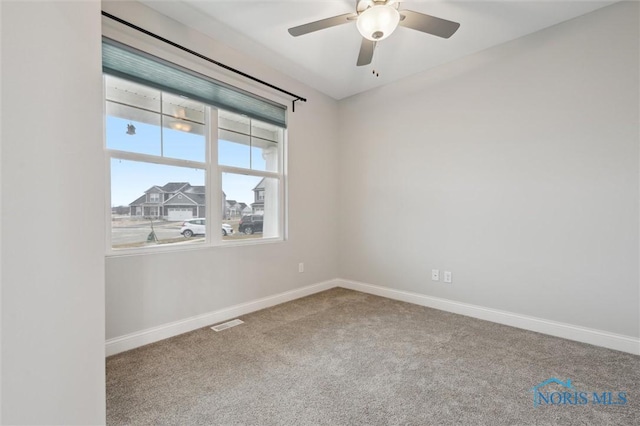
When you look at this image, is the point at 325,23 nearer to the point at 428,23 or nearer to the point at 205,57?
the point at 428,23

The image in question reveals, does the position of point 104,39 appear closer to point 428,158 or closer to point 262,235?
point 262,235

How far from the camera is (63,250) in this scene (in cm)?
97

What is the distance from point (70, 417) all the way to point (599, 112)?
148 inches

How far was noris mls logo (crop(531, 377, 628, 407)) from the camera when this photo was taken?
1.61m

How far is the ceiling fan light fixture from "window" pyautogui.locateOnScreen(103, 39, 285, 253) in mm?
1589

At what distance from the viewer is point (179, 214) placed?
8.46 feet

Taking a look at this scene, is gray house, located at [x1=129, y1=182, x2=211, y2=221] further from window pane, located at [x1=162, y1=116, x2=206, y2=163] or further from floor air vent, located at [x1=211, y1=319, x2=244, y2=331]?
floor air vent, located at [x1=211, y1=319, x2=244, y2=331]

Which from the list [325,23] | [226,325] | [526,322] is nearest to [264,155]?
[325,23]

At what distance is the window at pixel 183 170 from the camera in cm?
223

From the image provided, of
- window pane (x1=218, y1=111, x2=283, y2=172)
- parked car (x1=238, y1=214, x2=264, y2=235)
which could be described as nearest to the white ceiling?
window pane (x1=218, y1=111, x2=283, y2=172)

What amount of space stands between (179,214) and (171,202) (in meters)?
0.13

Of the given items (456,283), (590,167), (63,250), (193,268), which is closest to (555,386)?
(456,283)

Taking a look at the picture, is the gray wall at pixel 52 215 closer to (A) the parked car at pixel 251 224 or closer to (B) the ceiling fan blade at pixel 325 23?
(B) the ceiling fan blade at pixel 325 23

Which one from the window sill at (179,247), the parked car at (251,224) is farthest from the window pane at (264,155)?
the window sill at (179,247)
